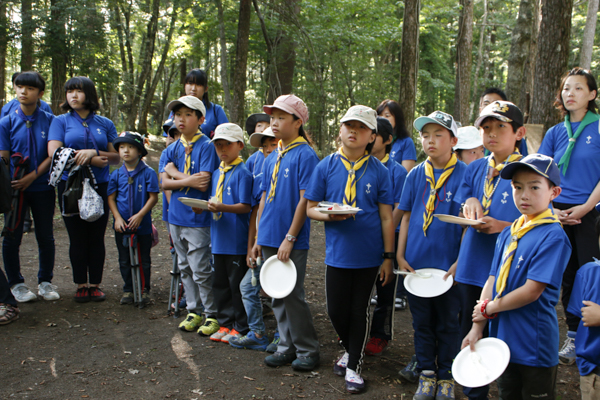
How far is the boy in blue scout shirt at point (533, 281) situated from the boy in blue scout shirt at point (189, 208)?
3.06m

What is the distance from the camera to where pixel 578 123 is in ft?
13.5

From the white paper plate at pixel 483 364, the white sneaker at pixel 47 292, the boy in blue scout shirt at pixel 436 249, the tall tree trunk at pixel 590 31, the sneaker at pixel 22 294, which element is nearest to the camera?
the white paper plate at pixel 483 364

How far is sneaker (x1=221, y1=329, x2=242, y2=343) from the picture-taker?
14.9ft

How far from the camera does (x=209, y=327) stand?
473 cm

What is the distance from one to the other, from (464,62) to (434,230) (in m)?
13.5

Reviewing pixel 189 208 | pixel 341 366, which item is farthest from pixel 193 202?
pixel 341 366

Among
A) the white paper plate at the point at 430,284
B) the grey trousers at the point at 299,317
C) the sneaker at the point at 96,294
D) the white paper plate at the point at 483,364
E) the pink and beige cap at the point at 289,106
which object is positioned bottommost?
the sneaker at the point at 96,294

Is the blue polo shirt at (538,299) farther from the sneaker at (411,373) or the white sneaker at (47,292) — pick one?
the white sneaker at (47,292)

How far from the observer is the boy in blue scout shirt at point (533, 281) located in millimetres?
2379

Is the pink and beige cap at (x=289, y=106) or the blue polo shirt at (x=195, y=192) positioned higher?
the pink and beige cap at (x=289, y=106)

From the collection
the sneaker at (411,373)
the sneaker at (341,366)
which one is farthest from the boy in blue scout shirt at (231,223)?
the sneaker at (411,373)

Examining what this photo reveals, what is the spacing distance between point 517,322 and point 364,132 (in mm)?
1845

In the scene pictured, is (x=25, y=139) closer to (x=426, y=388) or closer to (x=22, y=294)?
(x=22, y=294)

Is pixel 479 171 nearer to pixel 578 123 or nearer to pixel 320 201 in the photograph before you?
pixel 320 201
